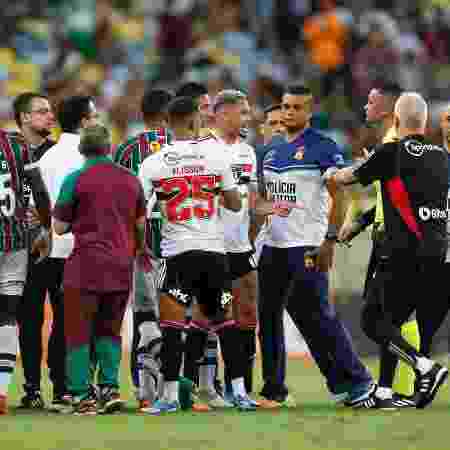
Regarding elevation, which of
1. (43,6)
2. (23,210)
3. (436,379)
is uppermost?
(43,6)

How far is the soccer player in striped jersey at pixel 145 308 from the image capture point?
→ 10.8 m

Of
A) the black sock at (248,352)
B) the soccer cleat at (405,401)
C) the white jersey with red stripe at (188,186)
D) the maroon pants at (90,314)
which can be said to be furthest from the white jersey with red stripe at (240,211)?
the soccer cleat at (405,401)

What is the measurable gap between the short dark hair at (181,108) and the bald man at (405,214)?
42.7 inches

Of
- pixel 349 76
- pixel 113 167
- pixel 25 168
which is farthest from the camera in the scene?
pixel 349 76

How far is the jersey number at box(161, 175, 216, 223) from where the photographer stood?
1014 cm

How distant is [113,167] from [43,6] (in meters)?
16.1

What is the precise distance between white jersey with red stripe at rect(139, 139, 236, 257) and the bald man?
88cm

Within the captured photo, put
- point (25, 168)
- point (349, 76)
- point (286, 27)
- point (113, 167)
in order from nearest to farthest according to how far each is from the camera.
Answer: point (113, 167) < point (25, 168) < point (349, 76) < point (286, 27)

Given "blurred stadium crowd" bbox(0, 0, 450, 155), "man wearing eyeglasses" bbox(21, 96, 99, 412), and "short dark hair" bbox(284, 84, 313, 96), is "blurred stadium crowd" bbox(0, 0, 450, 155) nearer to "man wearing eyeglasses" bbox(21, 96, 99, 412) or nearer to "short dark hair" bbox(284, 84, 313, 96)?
"short dark hair" bbox(284, 84, 313, 96)

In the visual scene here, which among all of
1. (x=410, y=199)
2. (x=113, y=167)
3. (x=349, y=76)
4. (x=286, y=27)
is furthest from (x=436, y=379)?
(x=286, y=27)

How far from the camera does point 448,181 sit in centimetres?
1049

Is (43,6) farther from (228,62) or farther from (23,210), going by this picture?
(23,210)

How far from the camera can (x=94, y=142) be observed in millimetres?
9977

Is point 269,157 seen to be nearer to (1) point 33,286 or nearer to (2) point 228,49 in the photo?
(1) point 33,286
